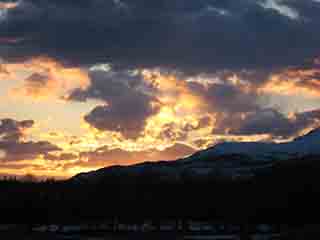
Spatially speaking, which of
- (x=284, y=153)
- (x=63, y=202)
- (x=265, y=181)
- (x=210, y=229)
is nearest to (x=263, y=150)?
(x=284, y=153)

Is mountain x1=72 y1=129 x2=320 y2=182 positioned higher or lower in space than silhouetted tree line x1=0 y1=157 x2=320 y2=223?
higher

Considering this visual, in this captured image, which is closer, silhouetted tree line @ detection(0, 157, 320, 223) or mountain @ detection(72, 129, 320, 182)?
silhouetted tree line @ detection(0, 157, 320, 223)

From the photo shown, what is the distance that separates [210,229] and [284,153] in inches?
5266

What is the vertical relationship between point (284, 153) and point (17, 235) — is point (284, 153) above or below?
above

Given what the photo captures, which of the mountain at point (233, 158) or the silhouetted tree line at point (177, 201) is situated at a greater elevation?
the mountain at point (233, 158)

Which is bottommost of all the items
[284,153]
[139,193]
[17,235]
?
[17,235]

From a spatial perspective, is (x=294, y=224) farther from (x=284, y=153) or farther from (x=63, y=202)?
(x=284, y=153)

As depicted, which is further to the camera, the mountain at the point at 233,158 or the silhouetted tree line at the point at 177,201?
the mountain at the point at 233,158

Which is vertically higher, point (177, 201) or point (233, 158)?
point (233, 158)

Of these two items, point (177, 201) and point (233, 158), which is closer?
point (177, 201)

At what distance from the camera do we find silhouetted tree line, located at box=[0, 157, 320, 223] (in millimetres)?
57000

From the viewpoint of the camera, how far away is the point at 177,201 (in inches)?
2689

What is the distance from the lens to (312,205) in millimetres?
59625

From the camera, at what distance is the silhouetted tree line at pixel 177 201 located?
2244 inches
